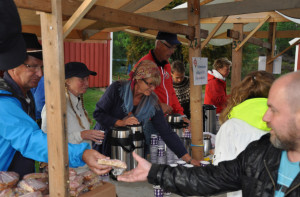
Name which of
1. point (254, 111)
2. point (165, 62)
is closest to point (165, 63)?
point (165, 62)

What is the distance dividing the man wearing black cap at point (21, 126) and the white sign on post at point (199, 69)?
1.98 metres

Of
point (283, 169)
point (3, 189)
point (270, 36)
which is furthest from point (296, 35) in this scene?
point (3, 189)

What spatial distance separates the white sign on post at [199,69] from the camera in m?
3.49

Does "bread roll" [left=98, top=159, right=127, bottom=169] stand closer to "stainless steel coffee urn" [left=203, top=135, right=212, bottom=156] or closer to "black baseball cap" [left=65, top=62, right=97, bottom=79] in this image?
"black baseball cap" [left=65, top=62, right=97, bottom=79]

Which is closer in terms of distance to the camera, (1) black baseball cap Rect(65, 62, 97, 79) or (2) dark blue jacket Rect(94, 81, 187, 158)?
(1) black baseball cap Rect(65, 62, 97, 79)

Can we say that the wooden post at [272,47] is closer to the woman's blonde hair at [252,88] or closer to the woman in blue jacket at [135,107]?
the woman in blue jacket at [135,107]

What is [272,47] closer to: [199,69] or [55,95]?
[199,69]

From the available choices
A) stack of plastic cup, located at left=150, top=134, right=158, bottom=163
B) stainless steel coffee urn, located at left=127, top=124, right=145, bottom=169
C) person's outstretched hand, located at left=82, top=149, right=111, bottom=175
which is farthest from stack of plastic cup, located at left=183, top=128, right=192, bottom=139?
person's outstretched hand, located at left=82, top=149, right=111, bottom=175

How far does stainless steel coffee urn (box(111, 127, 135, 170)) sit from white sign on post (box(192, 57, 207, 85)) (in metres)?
1.11

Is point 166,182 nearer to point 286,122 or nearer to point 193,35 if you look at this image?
point 286,122

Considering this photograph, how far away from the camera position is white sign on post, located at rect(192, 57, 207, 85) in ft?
11.5

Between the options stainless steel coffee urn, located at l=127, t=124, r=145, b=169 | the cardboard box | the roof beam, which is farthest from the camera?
stainless steel coffee urn, located at l=127, t=124, r=145, b=169

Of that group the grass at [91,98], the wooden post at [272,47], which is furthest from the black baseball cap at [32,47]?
the grass at [91,98]

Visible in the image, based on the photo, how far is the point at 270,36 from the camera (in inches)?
327
